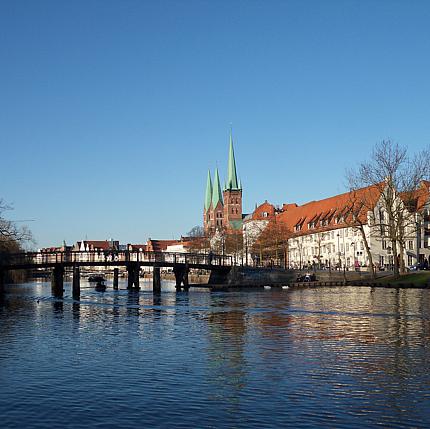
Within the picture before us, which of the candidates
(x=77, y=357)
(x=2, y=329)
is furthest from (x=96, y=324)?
(x=77, y=357)

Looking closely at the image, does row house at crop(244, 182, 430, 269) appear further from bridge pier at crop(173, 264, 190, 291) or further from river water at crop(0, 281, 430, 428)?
river water at crop(0, 281, 430, 428)

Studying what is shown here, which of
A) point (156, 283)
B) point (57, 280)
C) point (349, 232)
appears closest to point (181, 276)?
point (156, 283)

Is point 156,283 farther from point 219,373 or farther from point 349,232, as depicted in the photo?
point 219,373

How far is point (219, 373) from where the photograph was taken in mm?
26734

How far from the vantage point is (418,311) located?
171ft

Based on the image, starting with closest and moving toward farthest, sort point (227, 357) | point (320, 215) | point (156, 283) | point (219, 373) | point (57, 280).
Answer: point (219, 373) < point (227, 357) < point (57, 280) < point (156, 283) < point (320, 215)

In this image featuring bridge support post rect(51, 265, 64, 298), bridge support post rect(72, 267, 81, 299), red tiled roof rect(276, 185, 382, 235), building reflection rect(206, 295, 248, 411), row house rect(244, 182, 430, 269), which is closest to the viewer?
building reflection rect(206, 295, 248, 411)

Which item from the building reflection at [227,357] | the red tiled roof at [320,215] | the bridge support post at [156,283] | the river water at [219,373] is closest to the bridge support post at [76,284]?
the bridge support post at [156,283]

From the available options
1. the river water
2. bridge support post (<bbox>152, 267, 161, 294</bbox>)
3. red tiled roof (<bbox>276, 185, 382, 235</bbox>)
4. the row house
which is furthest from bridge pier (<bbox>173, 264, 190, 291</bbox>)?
the river water

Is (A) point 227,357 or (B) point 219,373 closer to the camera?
(B) point 219,373

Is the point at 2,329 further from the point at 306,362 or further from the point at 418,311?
the point at 418,311

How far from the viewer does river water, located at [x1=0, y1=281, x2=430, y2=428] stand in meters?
20.2

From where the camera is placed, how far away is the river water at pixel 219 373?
2020 cm

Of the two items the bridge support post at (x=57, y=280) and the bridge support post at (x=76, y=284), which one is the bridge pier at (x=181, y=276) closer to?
the bridge support post at (x=76, y=284)
